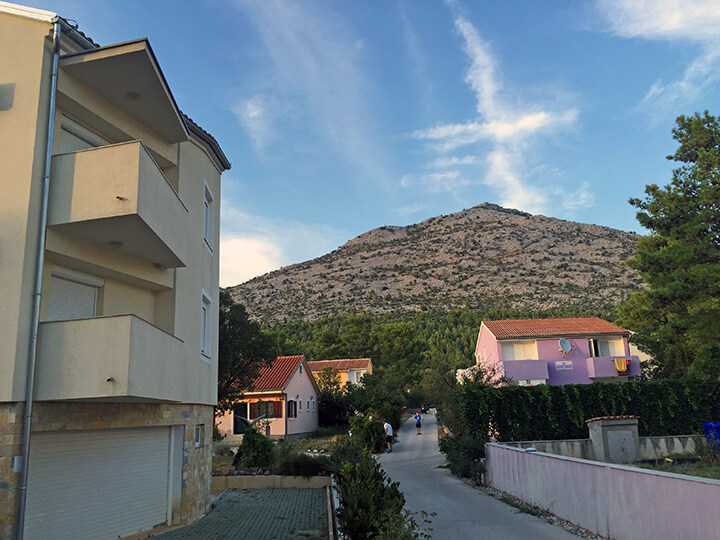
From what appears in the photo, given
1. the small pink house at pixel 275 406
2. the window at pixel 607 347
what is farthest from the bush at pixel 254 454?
the window at pixel 607 347

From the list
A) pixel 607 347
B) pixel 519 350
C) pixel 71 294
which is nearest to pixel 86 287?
pixel 71 294

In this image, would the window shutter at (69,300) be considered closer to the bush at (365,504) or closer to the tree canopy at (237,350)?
the bush at (365,504)

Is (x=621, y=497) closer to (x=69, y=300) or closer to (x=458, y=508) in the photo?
→ (x=458, y=508)

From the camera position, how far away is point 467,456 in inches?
719

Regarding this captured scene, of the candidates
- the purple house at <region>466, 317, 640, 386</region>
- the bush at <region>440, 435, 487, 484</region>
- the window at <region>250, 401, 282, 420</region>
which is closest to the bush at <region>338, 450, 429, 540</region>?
the bush at <region>440, 435, 487, 484</region>

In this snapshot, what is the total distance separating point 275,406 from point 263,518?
72.4ft

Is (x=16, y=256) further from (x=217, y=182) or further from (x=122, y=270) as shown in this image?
(x=217, y=182)

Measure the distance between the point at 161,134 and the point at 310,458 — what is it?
482 inches

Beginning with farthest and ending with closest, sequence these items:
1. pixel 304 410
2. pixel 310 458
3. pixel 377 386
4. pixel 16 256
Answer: pixel 377 386, pixel 304 410, pixel 310 458, pixel 16 256

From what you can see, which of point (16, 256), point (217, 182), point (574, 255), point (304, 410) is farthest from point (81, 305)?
point (574, 255)

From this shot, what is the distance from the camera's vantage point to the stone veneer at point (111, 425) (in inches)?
288

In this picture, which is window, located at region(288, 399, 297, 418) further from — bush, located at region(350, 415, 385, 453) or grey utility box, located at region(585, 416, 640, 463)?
grey utility box, located at region(585, 416, 640, 463)

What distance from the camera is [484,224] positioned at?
153 metres

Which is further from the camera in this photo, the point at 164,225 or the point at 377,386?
the point at 377,386
